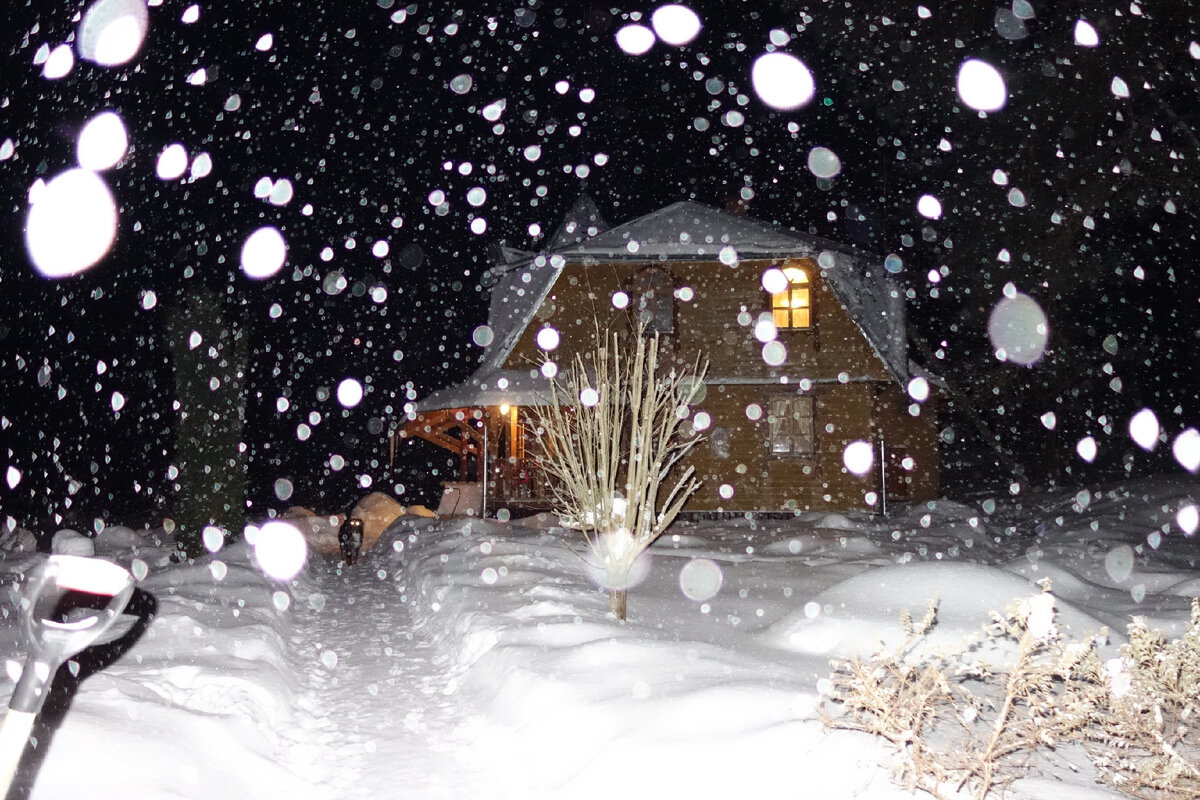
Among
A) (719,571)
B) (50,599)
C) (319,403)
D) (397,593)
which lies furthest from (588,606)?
(319,403)

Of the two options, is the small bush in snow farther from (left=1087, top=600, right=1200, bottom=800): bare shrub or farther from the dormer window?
the dormer window

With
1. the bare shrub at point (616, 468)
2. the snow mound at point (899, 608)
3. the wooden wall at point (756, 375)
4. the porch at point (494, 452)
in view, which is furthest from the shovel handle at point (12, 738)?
the porch at point (494, 452)

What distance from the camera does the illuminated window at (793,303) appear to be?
18.5 metres

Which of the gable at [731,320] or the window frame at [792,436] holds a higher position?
the gable at [731,320]

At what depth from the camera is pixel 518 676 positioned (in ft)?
18.0

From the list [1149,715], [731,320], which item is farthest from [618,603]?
[731,320]

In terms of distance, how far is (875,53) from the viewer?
16516 millimetres

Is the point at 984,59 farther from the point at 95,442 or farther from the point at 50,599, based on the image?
the point at 95,442

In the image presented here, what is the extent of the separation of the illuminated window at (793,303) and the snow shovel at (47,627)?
17320 mm

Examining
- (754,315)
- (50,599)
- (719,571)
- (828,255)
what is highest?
(828,255)

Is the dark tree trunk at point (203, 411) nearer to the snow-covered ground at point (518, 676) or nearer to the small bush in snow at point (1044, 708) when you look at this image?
the snow-covered ground at point (518, 676)

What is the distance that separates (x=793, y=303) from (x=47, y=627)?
58.2 feet

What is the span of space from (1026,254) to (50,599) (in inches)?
868

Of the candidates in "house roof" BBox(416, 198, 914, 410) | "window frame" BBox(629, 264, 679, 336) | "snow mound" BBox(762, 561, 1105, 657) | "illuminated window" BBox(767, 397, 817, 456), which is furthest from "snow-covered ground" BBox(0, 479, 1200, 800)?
"window frame" BBox(629, 264, 679, 336)
